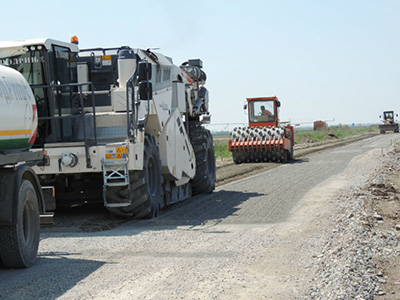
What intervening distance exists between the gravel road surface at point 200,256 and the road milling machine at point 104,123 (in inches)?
31.4

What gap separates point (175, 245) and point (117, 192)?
248 centimetres

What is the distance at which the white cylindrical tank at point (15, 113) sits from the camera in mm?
7762

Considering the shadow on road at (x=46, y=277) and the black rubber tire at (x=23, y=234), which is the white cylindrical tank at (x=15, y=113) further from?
the shadow on road at (x=46, y=277)

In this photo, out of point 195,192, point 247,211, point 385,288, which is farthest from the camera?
point 195,192

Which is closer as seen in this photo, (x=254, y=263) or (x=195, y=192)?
(x=254, y=263)

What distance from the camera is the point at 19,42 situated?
11.5m

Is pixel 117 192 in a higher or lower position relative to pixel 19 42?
lower

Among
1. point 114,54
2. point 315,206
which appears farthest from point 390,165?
point 114,54

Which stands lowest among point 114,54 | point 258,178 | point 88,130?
point 258,178

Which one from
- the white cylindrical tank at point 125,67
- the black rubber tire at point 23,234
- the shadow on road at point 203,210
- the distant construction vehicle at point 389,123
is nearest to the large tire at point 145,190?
the shadow on road at point 203,210

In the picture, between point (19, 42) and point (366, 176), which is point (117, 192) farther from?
point (366, 176)

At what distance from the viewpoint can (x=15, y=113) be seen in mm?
8039

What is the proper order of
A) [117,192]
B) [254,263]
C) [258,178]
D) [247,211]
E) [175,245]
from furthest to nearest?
[258,178]
[247,211]
[117,192]
[175,245]
[254,263]

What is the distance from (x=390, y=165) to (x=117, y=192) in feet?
49.2
